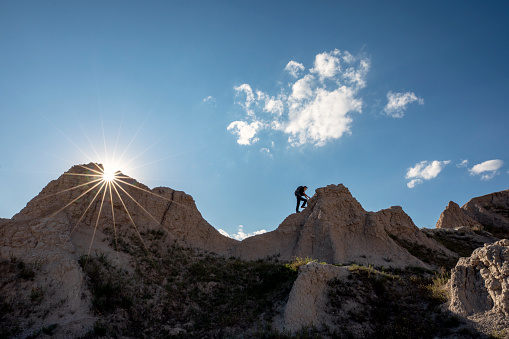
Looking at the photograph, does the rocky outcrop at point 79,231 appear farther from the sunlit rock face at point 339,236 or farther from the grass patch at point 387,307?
the grass patch at point 387,307

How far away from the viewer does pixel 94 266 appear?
12.2m

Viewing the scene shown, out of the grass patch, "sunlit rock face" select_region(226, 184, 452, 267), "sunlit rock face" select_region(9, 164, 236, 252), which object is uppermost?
"sunlit rock face" select_region(9, 164, 236, 252)

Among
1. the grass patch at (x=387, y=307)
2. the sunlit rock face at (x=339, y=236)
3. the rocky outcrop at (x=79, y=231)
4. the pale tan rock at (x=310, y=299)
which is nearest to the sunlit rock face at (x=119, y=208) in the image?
the rocky outcrop at (x=79, y=231)

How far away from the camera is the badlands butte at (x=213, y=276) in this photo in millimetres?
8672

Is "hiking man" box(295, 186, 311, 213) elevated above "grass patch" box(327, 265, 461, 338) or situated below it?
above

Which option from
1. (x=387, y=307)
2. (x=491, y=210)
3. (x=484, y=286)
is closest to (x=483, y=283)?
(x=484, y=286)

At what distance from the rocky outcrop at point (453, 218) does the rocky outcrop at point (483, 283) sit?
2562 centimetres

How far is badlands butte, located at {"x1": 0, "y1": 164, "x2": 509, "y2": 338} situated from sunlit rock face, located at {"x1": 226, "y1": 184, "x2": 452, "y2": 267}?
0.31ft

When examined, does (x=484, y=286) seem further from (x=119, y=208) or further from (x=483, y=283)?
(x=119, y=208)

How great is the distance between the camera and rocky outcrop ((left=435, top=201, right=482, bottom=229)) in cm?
3036

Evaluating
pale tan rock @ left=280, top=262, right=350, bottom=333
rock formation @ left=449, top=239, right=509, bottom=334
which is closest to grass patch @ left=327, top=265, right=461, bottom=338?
pale tan rock @ left=280, top=262, right=350, bottom=333

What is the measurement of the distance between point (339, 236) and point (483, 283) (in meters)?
11.5

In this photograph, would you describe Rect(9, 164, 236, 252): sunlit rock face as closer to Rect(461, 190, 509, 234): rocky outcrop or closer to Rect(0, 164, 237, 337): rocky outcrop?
Rect(0, 164, 237, 337): rocky outcrop

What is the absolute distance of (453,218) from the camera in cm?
3078
